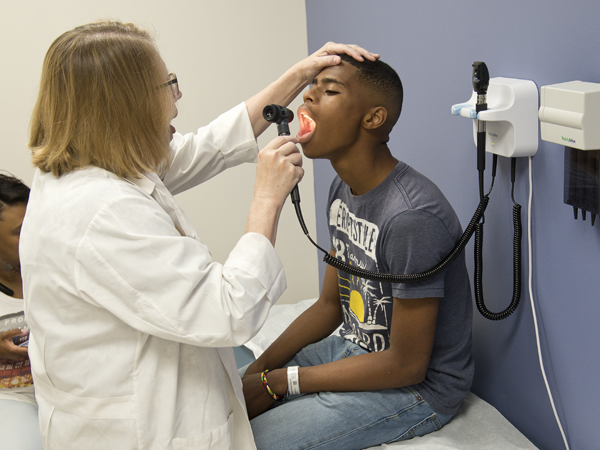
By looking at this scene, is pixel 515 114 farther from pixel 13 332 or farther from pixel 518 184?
pixel 13 332

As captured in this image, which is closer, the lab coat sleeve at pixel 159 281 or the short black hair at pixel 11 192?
the lab coat sleeve at pixel 159 281

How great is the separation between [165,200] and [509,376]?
972 millimetres

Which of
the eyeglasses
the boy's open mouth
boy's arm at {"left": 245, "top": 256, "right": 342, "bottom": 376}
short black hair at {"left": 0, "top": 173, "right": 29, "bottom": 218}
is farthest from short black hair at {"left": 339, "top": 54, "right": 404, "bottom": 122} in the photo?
short black hair at {"left": 0, "top": 173, "right": 29, "bottom": 218}

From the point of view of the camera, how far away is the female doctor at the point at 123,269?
938 millimetres

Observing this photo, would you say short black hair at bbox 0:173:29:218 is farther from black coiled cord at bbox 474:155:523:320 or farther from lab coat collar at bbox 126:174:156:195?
black coiled cord at bbox 474:155:523:320

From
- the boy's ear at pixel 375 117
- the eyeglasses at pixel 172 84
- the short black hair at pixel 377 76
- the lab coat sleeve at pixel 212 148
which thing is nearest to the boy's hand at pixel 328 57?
the short black hair at pixel 377 76

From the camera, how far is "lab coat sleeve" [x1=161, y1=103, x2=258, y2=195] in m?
1.50

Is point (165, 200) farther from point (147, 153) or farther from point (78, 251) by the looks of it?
point (78, 251)

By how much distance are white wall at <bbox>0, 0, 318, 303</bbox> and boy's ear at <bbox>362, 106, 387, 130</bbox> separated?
1.29m

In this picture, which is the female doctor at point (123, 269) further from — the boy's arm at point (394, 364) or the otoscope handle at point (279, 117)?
the boy's arm at point (394, 364)

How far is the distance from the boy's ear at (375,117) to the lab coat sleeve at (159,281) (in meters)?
0.49

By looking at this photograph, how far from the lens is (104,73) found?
3.29 feet

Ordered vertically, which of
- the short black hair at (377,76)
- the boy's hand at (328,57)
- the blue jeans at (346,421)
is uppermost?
the boy's hand at (328,57)

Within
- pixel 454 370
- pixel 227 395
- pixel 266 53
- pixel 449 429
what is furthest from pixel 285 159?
pixel 266 53
